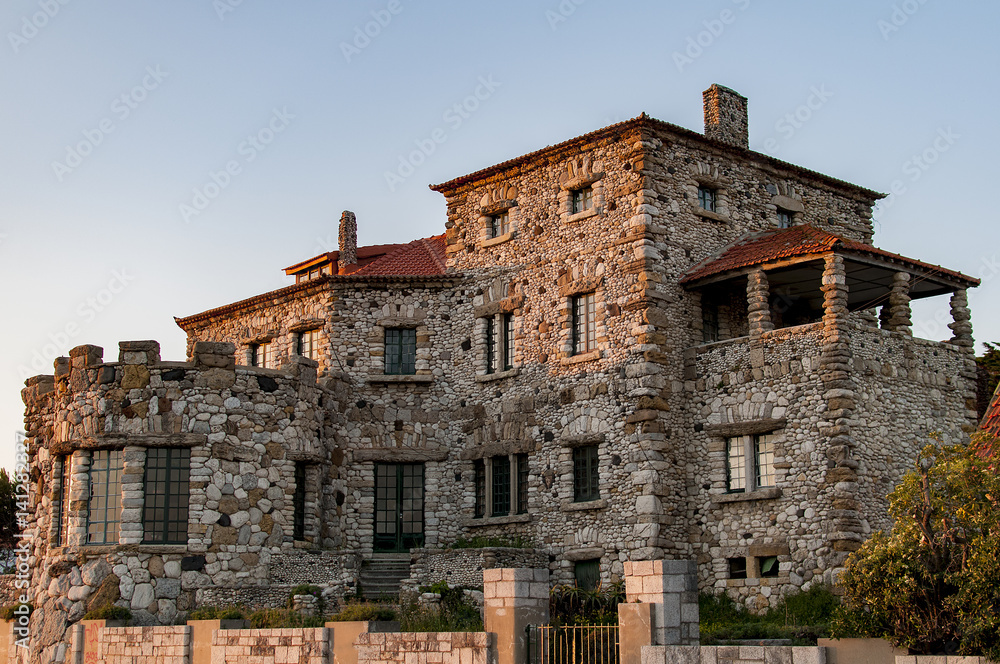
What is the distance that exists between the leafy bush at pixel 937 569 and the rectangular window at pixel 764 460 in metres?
8.04

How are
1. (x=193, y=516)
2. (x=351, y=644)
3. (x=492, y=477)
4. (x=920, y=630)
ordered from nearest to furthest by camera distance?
(x=920, y=630), (x=351, y=644), (x=193, y=516), (x=492, y=477)

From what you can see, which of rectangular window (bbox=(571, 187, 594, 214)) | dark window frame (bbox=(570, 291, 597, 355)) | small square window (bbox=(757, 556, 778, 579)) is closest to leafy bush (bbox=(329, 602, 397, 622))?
small square window (bbox=(757, 556, 778, 579))

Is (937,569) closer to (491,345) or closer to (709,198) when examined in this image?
(709,198)

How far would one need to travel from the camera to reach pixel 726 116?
103 ft

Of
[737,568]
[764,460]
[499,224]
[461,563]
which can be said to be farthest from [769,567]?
[499,224]

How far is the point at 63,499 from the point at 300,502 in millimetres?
5369

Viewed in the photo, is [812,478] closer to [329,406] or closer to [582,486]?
[582,486]

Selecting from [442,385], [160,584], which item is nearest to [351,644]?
[160,584]

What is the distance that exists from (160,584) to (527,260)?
38.0ft

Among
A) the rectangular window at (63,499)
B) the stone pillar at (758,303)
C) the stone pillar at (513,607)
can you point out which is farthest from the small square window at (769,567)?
the rectangular window at (63,499)

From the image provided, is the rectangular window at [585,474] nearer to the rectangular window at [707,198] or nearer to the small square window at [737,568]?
the small square window at [737,568]

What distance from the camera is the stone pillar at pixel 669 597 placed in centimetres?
1755

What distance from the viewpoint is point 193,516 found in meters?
27.3

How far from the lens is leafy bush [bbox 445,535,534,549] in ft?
95.7
